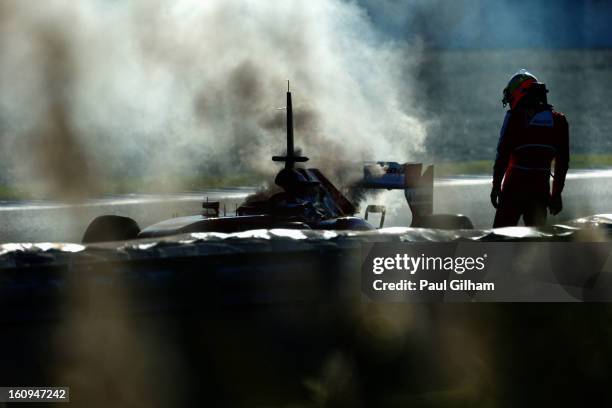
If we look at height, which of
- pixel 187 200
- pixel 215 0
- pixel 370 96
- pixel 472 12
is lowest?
pixel 187 200

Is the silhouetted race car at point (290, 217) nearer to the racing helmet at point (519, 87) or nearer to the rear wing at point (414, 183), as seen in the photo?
the rear wing at point (414, 183)

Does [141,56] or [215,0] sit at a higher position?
[215,0]

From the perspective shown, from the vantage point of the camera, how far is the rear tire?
6.77m

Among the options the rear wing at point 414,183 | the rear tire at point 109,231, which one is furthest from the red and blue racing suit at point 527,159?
the rear tire at point 109,231

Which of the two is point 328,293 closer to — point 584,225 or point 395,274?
point 395,274

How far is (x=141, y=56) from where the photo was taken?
41.7 ft

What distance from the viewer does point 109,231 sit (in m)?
6.79

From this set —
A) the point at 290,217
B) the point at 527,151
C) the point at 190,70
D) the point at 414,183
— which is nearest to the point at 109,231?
the point at 290,217

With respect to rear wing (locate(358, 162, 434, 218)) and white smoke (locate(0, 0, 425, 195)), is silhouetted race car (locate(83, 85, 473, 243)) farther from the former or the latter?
white smoke (locate(0, 0, 425, 195))

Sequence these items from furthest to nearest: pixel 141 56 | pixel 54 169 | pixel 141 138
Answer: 1. pixel 141 138
2. pixel 141 56
3. pixel 54 169

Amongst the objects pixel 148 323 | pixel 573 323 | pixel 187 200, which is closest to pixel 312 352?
pixel 148 323

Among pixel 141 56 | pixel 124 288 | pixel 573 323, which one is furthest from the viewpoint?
pixel 141 56

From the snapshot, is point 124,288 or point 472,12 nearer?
point 124,288

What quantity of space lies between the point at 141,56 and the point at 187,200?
7.80 ft
